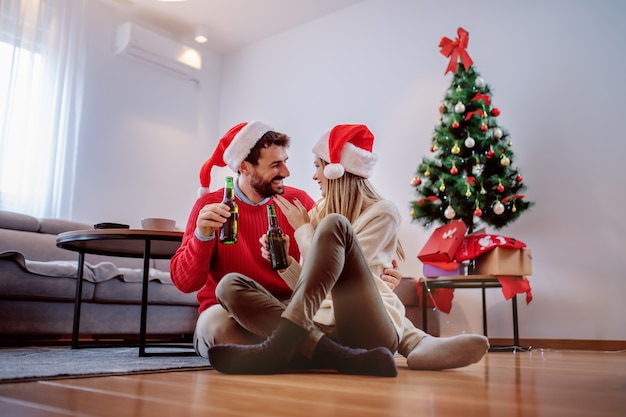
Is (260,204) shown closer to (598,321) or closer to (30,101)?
(598,321)

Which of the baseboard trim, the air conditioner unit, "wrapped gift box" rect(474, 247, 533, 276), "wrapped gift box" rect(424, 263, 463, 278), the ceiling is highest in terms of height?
the ceiling

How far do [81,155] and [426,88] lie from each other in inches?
112

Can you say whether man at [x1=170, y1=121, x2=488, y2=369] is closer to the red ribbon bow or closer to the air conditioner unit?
the red ribbon bow

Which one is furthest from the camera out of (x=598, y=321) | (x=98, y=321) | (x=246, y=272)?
(x=598, y=321)

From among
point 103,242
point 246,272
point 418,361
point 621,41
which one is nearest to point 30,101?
point 103,242

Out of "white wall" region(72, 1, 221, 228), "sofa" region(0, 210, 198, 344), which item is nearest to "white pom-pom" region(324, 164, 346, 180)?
"sofa" region(0, 210, 198, 344)

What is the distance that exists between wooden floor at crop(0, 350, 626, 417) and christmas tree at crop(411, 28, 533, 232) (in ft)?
6.42

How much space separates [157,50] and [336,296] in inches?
168

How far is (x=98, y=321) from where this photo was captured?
3090mm

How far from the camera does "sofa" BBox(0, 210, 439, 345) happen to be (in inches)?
110

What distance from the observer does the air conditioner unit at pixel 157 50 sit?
4.96m

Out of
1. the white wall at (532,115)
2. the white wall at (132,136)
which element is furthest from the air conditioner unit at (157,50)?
the white wall at (532,115)

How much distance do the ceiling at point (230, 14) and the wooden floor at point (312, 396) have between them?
4.16 metres

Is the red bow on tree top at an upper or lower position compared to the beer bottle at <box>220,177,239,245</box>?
upper
